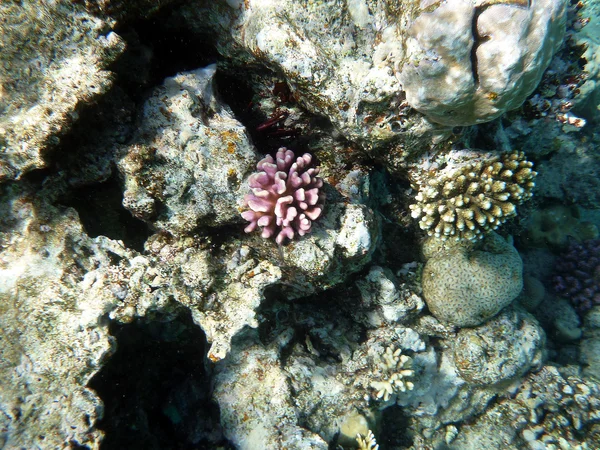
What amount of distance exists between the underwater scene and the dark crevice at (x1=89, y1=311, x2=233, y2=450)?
27 millimetres

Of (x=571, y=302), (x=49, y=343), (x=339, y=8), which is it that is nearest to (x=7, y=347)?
(x=49, y=343)

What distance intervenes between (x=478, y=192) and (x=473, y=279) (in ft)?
4.70

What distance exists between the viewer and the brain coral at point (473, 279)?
14.9 feet

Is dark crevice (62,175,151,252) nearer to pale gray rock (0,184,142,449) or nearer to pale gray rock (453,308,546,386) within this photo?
pale gray rock (0,184,142,449)

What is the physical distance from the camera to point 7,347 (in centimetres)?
312

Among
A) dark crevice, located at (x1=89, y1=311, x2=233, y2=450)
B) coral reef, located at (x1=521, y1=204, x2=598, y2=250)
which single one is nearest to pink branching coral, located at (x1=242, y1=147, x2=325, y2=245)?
dark crevice, located at (x1=89, y1=311, x2=233, y2=450)

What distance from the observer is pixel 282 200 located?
10.5 feet

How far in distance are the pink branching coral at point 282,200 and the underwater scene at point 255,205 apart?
0.9 inches

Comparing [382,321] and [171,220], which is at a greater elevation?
[171,220]

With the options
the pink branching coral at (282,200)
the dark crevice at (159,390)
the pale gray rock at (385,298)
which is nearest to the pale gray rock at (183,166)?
the pink branching coral at (282,200)

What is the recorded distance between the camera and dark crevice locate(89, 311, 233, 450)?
3.79 metres

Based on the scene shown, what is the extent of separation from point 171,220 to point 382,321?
3105 mm

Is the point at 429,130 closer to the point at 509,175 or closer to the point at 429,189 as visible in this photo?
the point at 429,189

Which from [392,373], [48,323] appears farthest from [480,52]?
[48,323]
